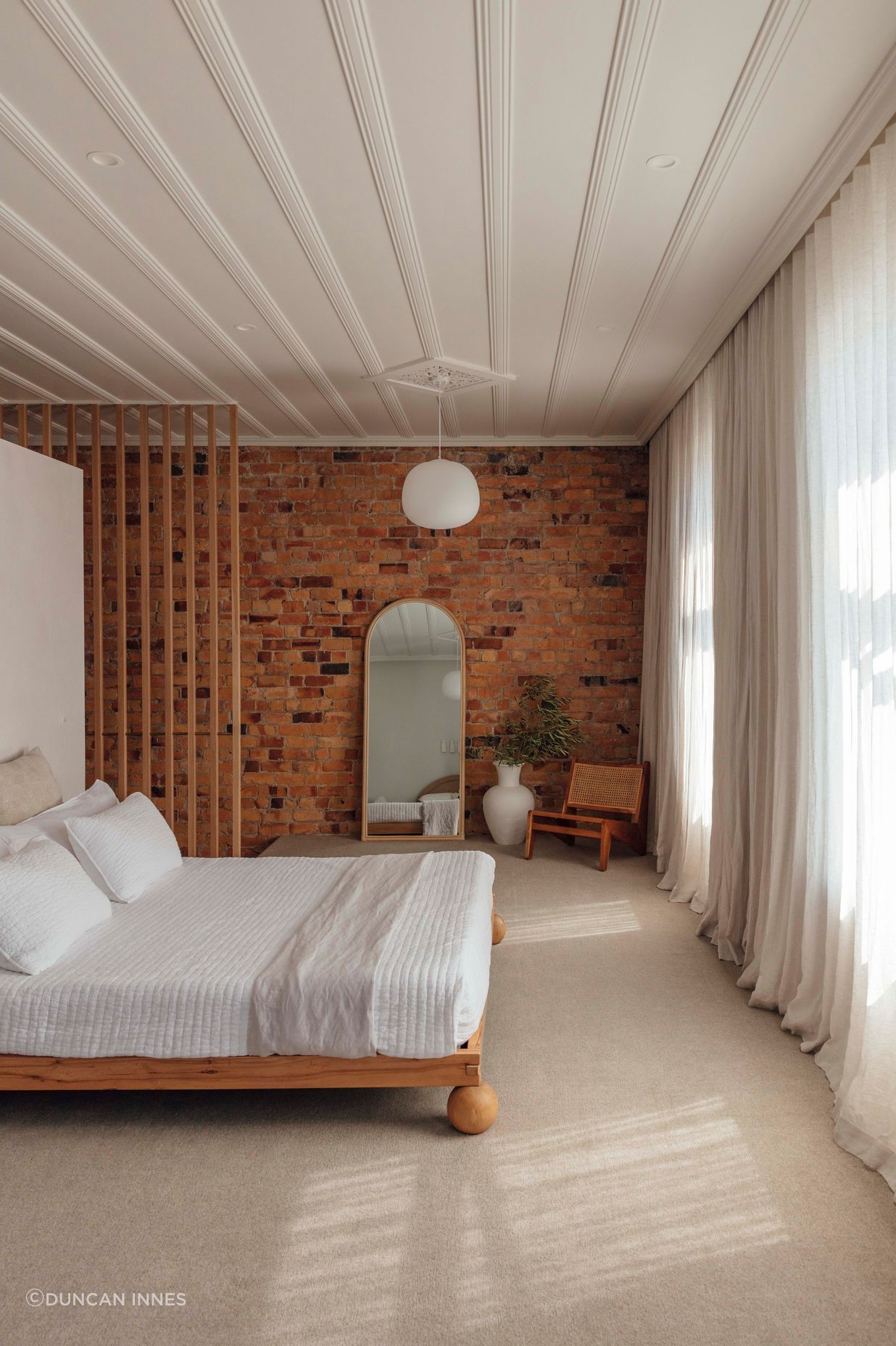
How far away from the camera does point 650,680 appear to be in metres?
5.79

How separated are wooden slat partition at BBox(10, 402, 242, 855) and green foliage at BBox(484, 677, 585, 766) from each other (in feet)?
5.90

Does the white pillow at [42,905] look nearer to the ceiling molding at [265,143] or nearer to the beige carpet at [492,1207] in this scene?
the beige carpet at [492,1207]

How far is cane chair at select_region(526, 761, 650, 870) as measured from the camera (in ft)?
18.1

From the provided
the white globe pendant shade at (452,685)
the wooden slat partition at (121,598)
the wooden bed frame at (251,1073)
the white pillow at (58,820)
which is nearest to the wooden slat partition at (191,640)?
the wooden slat partition at (121,598)

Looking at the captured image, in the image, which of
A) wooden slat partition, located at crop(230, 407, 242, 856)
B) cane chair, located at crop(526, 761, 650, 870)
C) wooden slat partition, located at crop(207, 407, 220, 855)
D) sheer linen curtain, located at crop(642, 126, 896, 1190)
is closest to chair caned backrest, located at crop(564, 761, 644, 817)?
cane chair, located at crop(526, 761, 650, 870)

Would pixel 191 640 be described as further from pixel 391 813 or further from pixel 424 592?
pixel 391 813

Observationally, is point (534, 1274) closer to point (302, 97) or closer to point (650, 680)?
point (302, 97)

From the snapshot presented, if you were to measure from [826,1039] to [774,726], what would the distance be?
110cm

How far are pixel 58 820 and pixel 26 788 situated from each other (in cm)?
27

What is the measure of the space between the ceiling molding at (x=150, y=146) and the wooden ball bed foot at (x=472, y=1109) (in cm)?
280

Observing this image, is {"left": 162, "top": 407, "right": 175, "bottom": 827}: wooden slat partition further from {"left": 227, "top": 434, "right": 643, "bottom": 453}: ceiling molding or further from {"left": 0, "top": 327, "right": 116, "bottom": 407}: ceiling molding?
{"left": 227, "top": 434, "right": 643, "bottom": 453}: ceiling molding

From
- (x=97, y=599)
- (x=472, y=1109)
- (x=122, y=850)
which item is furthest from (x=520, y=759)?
(x=472, y=1109)

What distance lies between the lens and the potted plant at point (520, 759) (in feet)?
19.5

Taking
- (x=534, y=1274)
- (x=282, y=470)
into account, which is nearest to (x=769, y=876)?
(x=534, y=1274)
